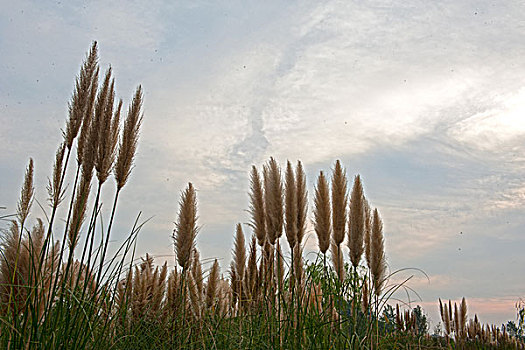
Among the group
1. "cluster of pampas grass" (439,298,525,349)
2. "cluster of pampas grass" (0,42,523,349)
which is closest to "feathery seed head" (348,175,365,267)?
"cluster of pampas grass" (0,42,523,349)

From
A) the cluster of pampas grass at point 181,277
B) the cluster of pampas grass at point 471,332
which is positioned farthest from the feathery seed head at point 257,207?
the cluster of pampas grass at point 471,332

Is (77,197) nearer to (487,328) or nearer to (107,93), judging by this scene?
(107,93)

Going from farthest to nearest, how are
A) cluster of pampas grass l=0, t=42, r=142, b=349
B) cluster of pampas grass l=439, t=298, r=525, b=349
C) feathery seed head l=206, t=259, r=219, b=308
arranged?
cluster of pampas grass l=439, t=298, r=525, b=349
feathery seed head l=206, t=259, r=219, b=308
cluster of pampas grass l=0, t=42, r=142, b=349

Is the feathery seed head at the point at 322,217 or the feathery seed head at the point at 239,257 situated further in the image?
the feathery seed head at the point at 239,257

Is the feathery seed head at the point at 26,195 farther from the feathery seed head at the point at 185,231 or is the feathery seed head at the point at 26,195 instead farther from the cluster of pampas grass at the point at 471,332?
the cluster of pampas grass at the point at 471,332

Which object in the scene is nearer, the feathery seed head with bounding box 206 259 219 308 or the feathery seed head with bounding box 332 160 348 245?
the feathery seed head with bounding box 332 160 348 245

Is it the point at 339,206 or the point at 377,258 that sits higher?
the point at 339,206

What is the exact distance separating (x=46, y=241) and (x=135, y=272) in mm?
1792

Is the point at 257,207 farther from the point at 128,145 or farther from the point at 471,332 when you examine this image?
the point at 471,332

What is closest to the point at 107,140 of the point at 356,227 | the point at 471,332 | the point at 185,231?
the point at 185,231

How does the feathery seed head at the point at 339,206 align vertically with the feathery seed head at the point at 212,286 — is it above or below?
above

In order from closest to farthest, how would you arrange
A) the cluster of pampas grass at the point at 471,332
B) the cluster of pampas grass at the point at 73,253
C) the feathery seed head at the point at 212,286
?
the cluster of pampas grass at the point at 73,253 < the feathery seed head at the point at 212,286 < the cluster of pampas grass at the point at 471,332

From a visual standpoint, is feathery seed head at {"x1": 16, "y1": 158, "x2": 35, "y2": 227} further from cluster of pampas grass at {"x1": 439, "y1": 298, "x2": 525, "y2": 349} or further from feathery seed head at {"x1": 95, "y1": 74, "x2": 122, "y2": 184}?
cluster of pampas grass at {"x1": 439, "y1": 298, "x2": 525, "y2": 349}

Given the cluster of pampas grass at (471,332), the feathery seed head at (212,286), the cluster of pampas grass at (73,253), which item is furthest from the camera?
the cluster of pampas grass at (471,332)
